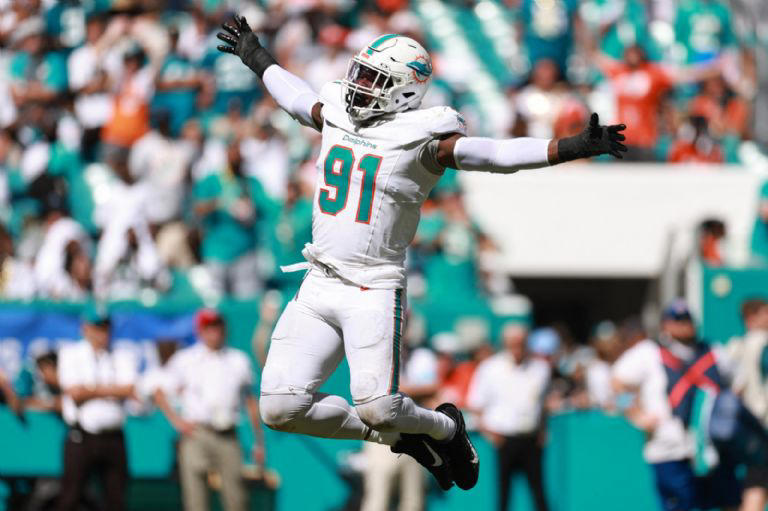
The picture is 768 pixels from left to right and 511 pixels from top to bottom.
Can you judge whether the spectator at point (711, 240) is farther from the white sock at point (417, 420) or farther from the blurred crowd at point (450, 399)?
the white sock at point (417, 420)

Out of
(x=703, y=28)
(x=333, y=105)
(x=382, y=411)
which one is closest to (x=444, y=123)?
(x=333, y=105)

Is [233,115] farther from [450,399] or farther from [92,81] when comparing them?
[450,399]

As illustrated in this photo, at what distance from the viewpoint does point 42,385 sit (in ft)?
34.6

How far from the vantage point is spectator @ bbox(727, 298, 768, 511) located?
923cm

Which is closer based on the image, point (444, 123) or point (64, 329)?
point (444, 123)

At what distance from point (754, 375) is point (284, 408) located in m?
4.40

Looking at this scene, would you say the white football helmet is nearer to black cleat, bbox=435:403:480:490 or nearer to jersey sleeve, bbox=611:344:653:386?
black cleat, bbox=435:403:480:490

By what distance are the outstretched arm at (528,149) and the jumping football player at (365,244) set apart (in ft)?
0.06

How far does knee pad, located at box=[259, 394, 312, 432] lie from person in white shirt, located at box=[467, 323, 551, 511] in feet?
14.1

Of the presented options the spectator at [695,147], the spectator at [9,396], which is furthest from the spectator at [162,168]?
the spectator at [695,147]

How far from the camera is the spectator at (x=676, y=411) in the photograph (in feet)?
30.6

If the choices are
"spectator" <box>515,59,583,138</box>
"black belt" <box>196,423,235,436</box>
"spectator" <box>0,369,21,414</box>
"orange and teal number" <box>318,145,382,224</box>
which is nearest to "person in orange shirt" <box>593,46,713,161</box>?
"spectator" <box>515,59,583,138</box>

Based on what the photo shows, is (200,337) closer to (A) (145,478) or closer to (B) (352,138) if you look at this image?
(A) (145,478)

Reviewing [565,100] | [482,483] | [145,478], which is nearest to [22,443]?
[145,478]
